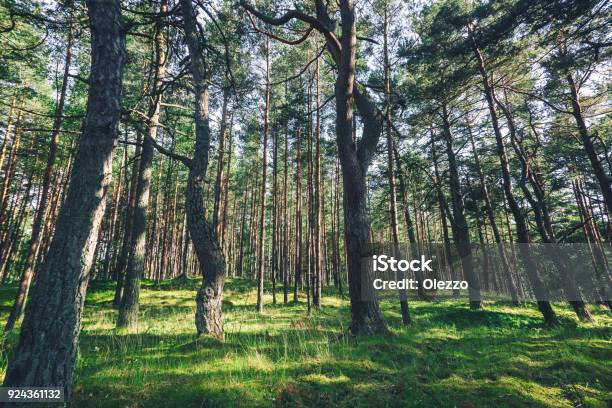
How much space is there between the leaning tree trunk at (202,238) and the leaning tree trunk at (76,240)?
85.8 inches

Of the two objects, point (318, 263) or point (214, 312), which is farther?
point (318, 263)

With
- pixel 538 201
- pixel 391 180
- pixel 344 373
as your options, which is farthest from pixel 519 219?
pixel 344 373

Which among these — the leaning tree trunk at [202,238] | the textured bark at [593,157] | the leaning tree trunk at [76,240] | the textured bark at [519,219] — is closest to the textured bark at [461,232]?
the textured bark at [519,219]

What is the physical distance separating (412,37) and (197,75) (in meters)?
9.21

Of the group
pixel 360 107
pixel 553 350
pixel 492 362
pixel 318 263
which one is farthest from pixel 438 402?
pixel 318 263

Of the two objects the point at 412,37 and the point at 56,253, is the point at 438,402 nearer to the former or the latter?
the point at 56,253

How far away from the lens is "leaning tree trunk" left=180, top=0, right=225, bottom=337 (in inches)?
203

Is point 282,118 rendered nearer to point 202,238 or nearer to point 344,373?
point 202,238

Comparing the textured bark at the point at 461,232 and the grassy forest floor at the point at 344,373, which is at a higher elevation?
the textured bark at the point at 461,232

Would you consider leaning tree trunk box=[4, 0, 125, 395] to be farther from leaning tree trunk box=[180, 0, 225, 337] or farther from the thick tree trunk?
the thick tree trunk

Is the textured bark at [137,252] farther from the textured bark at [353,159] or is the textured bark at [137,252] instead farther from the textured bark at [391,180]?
the textured bark at [391,180]

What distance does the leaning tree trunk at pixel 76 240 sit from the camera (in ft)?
8.38

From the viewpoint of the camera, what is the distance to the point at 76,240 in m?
2.83

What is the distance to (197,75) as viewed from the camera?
568 cm
